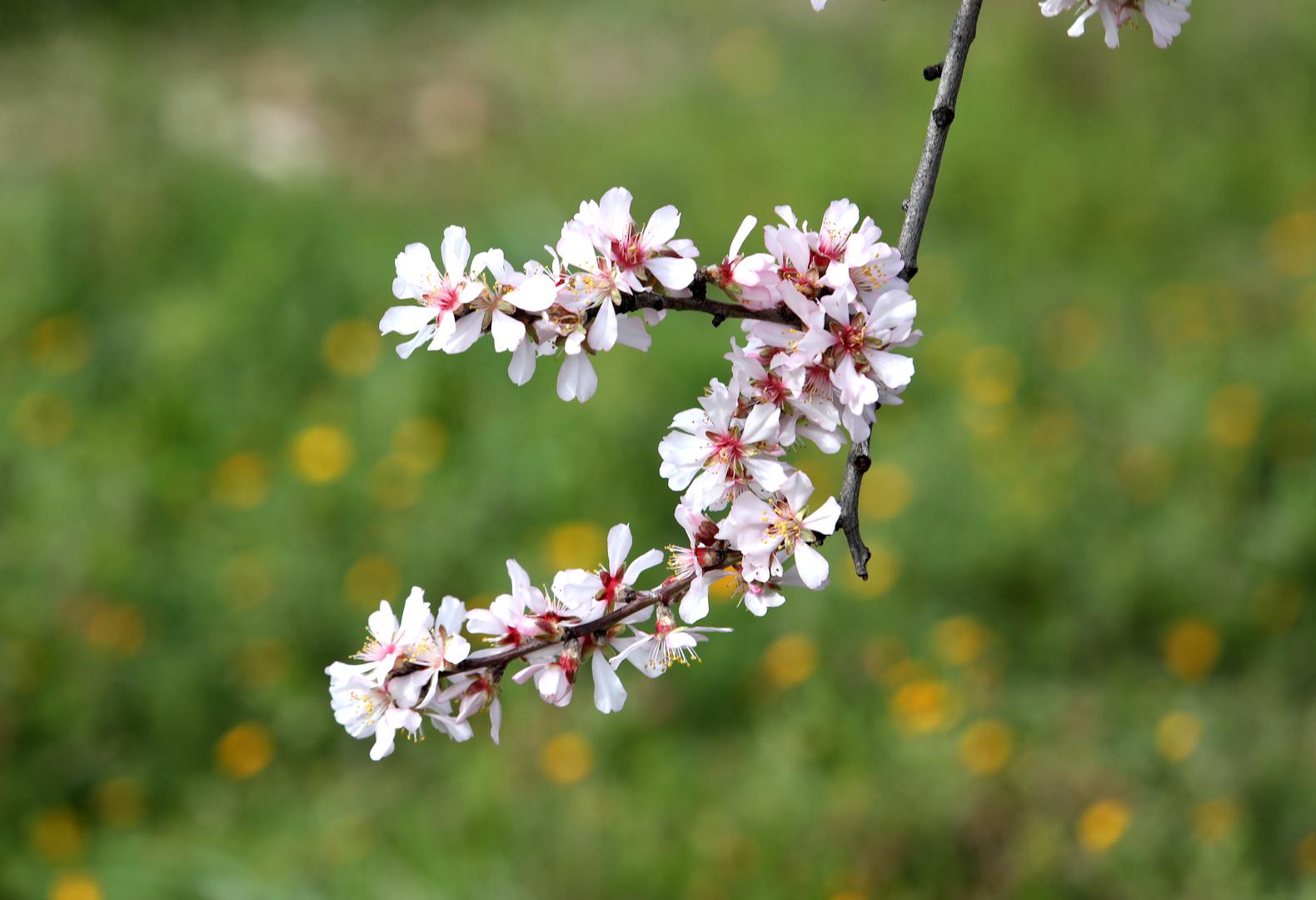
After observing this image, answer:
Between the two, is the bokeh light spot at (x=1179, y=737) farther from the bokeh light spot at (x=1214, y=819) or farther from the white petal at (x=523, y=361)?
the white petal at (x=523, y=361)

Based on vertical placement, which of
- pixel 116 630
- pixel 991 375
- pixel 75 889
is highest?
pixel 991 375

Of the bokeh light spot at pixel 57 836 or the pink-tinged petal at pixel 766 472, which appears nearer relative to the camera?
the pink-tinged petal at pixel 766 472

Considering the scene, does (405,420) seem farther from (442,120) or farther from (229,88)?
→ (229,88)

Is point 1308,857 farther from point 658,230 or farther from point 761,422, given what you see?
point 658,230

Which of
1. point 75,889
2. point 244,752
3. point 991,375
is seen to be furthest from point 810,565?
point 991,375

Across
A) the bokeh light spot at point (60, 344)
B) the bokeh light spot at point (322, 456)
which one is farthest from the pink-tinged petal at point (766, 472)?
the bokeh light spot at point (60, 344)

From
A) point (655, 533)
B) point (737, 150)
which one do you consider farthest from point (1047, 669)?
point (737, 150)
